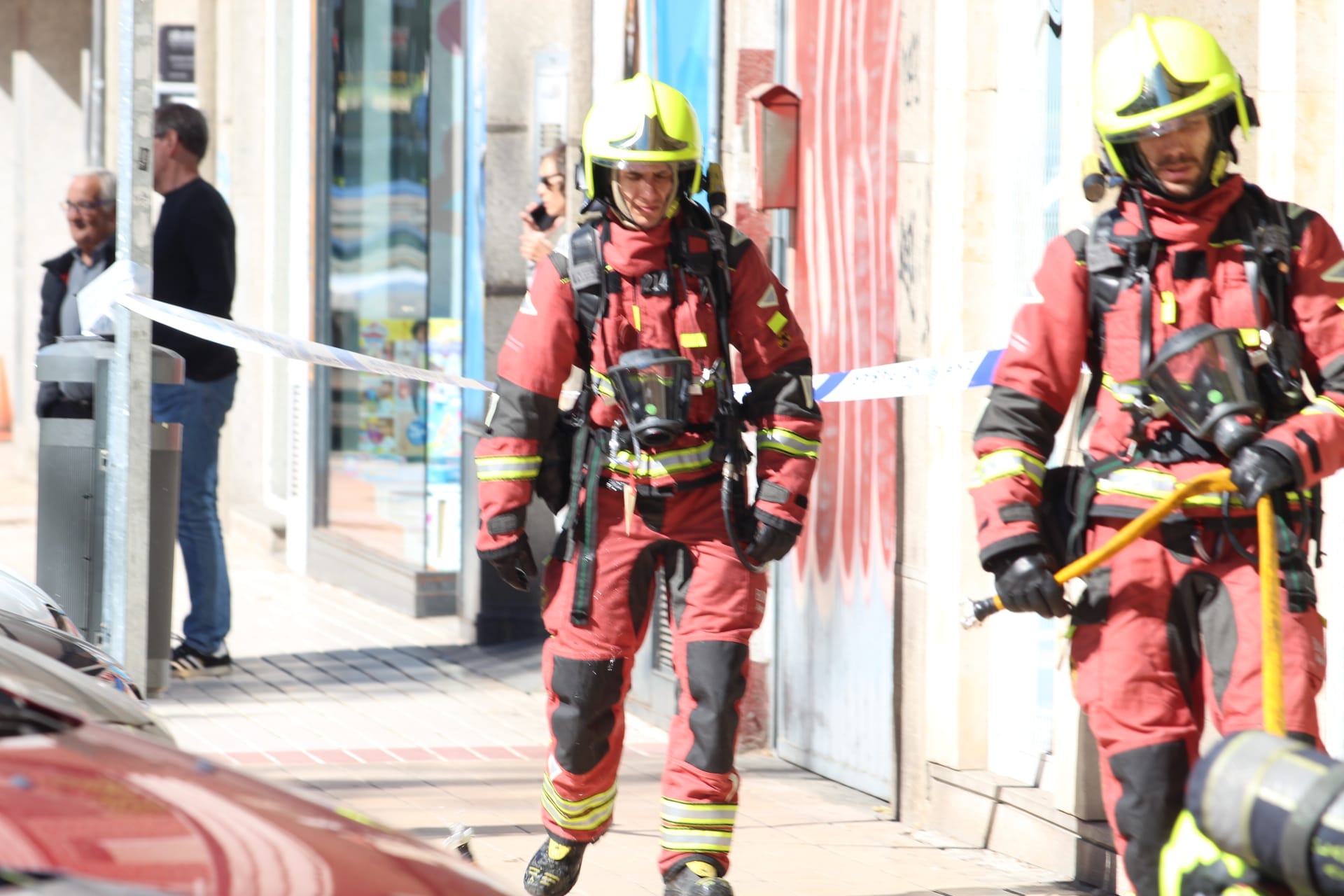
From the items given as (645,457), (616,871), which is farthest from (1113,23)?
(616,871)

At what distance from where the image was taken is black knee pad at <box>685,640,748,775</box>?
4.91m

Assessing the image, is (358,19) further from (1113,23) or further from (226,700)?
(1113,23)

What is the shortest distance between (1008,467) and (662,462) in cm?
113

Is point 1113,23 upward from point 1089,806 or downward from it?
upward

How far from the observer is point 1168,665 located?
394 centimetres

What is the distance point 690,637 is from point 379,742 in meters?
2.80

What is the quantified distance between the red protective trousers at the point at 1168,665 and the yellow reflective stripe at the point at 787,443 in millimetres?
1193

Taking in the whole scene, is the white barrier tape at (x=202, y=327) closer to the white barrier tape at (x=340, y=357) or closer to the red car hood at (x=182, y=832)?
the white barrier tape at (x=340, y=357)

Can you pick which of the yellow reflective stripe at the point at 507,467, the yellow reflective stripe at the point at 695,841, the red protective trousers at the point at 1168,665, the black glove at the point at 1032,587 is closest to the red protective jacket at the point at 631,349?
the yellow reflective stripe at the point at 507,467

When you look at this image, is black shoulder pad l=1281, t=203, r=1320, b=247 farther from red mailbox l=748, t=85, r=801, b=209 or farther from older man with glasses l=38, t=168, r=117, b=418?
older man with glasses l=38, t=168, r=117, b=418

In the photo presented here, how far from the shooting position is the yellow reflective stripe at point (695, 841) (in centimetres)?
490

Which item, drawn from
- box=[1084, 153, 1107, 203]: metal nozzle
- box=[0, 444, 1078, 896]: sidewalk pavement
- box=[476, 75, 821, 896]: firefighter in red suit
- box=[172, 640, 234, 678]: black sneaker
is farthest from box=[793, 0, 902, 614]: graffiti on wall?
box=[172, 640, 234, 678]: black sneaker

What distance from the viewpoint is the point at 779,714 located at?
7363 millimetres

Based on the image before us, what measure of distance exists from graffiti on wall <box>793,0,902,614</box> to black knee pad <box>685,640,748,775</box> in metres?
→ 1.68
